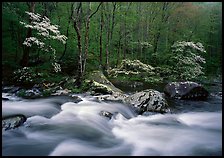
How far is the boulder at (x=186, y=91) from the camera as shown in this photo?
37.5ft

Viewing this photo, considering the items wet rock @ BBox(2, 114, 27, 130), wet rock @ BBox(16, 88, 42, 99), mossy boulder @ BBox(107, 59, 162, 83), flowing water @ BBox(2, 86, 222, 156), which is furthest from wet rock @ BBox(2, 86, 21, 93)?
mossy boulder @ BBox(107, 59, 162, 83)

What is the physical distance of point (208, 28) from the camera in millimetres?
27766

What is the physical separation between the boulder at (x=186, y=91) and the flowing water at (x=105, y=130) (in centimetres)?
120

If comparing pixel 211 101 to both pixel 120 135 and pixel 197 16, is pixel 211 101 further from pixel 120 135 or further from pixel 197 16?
pixel 197 16

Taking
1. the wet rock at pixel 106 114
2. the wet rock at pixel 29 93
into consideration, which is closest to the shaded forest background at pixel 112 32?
the wet rock at pixel 29 93

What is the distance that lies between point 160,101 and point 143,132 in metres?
2.19

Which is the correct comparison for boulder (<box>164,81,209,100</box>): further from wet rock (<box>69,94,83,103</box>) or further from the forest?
wet rock (<box>69,94,83,103</box>)

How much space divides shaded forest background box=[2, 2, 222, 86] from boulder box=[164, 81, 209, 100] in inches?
168

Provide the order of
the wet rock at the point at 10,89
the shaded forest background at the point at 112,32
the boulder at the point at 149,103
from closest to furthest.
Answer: the boulder at the point at 149,103
the wet rock at the point at 10,89
the shaded forest background at the point at 112,32

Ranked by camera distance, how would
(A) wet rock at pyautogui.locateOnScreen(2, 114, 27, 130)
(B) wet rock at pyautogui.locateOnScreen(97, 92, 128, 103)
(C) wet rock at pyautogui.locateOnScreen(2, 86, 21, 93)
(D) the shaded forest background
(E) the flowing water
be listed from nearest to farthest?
1. (E) the flowing water
2. (A) wet rock at pyautogui.locateOnScreen(2, 114, 27, 130)
3. (B) wet rock at pyautogui.locateOnScreen(97, 92, 128, 103)
4. (C) wet rock at pyautogui.locateOnScreen(2, 86, 21, 93)
5. (D) the shaded forest background

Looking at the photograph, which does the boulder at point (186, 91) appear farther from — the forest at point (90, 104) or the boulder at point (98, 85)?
the boulder at point (98, 85)

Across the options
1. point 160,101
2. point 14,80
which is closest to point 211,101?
point 160,101

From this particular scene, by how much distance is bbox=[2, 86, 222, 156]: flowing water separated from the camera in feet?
19.7

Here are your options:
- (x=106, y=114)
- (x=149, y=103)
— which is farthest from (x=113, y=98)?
(x=106, y=114)
